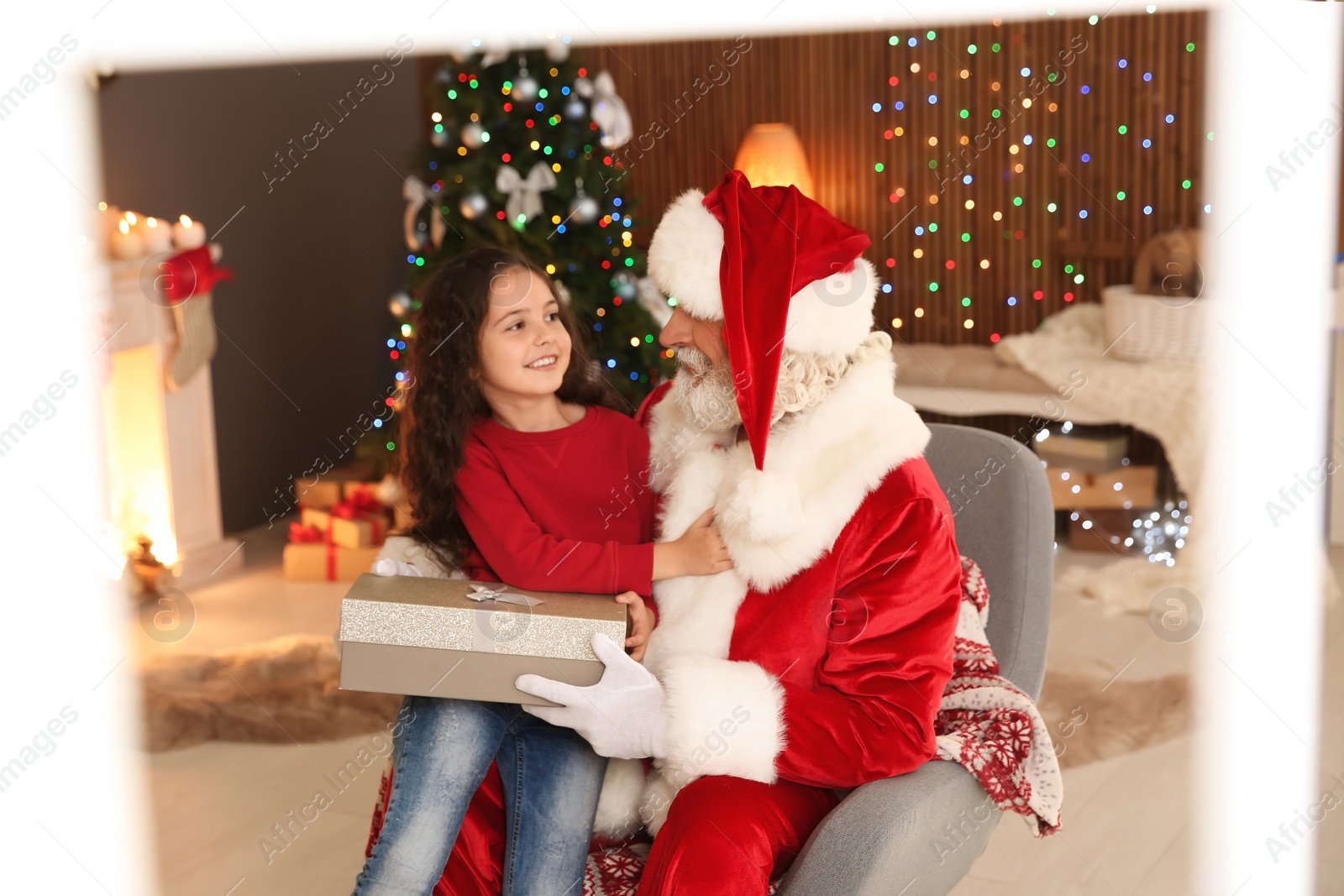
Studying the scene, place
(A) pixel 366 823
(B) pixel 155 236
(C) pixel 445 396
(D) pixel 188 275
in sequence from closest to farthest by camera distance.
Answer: (C) pixel 445 396, (A) pixel 366 823, (B) pixel 155 236, (D) pixel 188 275

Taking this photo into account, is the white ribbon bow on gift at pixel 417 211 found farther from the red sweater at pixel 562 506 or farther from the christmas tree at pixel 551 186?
the red sweater at pixel 562 506

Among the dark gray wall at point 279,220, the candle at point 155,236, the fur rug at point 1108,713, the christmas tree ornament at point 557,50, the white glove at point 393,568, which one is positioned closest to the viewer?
the white glove at point 393,568

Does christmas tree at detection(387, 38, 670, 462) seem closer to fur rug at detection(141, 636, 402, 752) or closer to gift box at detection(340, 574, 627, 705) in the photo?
fur rug at detection(141, 636, 402, 752)

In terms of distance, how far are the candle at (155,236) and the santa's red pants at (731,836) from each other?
10.7 ft

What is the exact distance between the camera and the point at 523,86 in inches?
142

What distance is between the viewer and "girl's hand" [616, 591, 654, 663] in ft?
5.21

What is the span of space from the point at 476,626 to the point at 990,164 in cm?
399

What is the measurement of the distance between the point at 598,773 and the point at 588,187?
2.35 m

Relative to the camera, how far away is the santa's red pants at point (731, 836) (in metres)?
1.34

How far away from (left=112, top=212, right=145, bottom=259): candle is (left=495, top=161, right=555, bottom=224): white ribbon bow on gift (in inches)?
49.5

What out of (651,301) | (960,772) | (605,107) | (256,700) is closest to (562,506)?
(960,772)

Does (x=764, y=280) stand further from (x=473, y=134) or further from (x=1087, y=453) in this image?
(x=1087, y=453)

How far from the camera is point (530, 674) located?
1449 millimetres

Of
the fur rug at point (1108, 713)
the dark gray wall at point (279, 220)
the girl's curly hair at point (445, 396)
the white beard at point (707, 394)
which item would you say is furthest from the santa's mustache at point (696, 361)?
the dark gray wall at point (279, 220)
